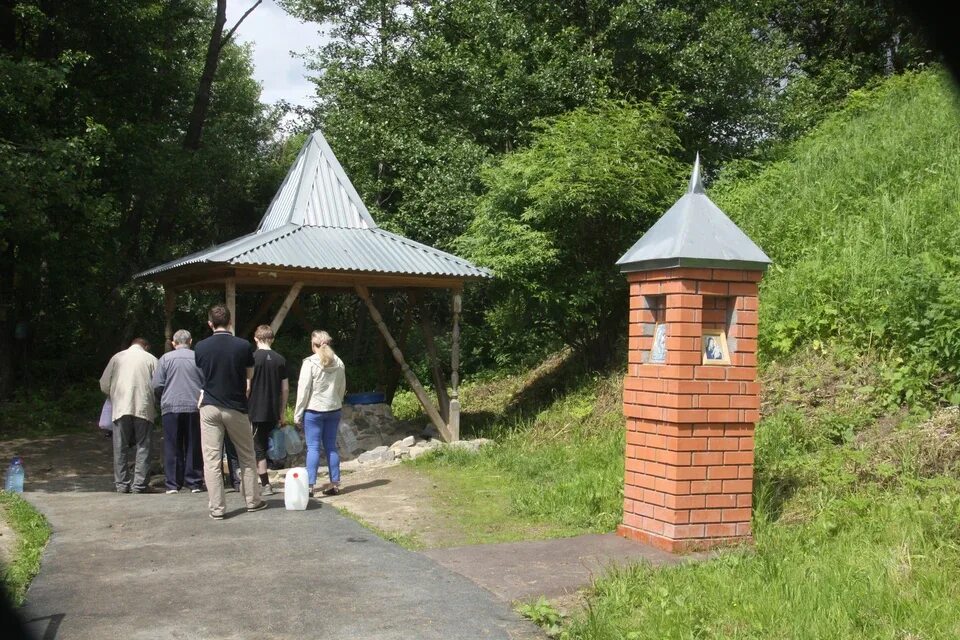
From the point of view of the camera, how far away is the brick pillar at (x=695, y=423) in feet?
22.5

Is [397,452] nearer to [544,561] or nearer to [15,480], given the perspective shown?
[15,480]

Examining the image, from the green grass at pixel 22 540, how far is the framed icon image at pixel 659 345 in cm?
468

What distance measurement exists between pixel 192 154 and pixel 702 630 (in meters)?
18.9

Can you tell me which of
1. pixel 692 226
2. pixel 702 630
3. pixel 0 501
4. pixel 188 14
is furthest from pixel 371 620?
pixel 188 14

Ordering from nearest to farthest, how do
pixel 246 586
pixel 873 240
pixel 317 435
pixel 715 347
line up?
1. pixel 246 586
2. pixel 715 347
3. pixel 317 435
4. pixel 873 240

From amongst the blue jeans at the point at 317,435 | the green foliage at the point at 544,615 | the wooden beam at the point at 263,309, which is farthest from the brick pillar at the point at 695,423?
the wooden beam at the point at 263,309

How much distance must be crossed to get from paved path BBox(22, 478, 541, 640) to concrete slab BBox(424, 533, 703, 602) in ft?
0.52

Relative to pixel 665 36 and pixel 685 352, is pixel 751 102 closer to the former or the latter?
pixel 665 36

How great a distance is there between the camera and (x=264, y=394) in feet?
33.6

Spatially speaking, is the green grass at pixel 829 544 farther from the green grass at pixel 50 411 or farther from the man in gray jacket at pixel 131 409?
the green grass at pixel 50 411

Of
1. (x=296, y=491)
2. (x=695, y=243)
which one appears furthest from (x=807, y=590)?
(x=296, y=491)

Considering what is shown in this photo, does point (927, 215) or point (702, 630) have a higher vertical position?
point (927, 215)

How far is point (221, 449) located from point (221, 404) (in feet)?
1.41

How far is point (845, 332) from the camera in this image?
410 inches
